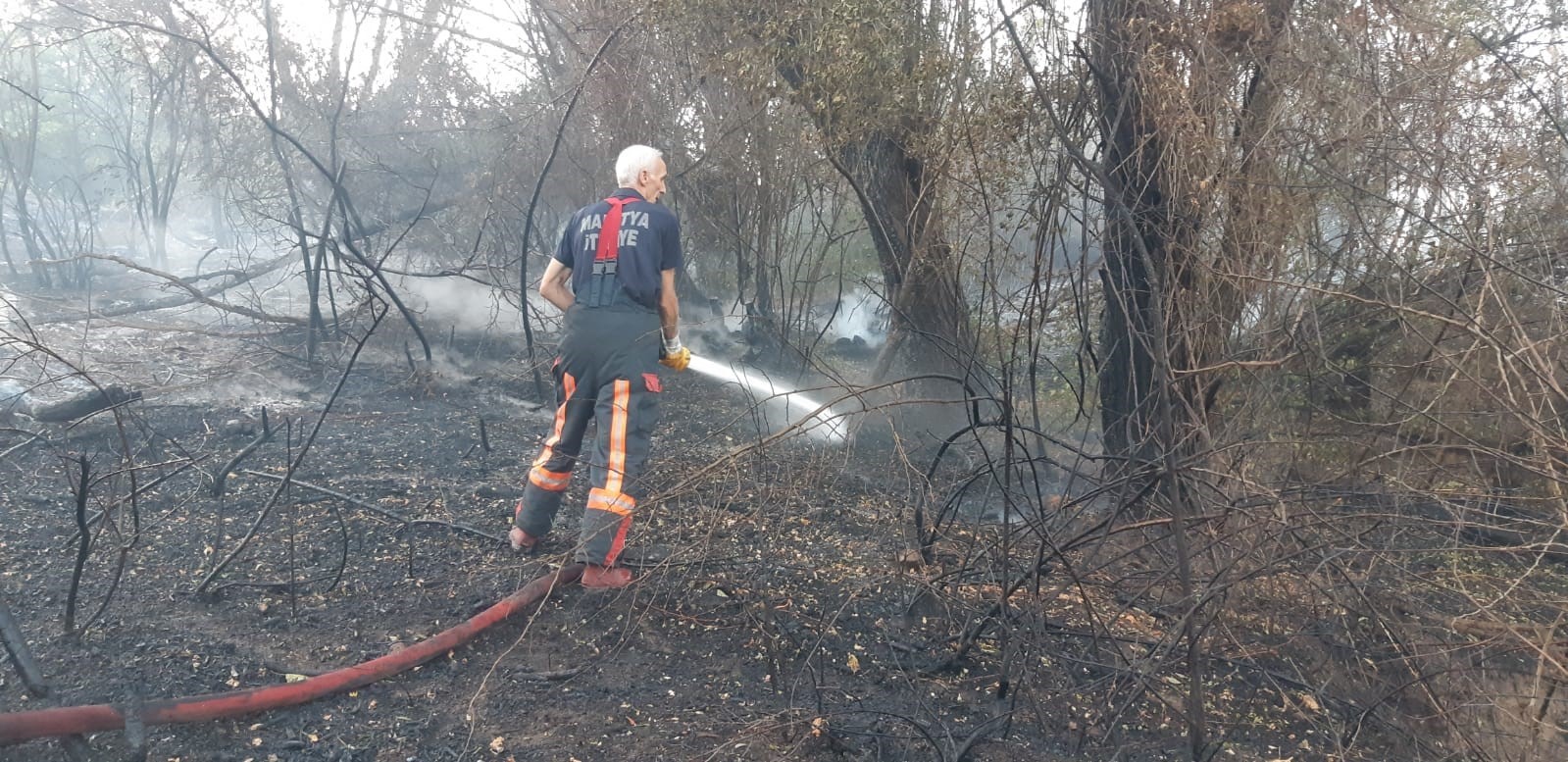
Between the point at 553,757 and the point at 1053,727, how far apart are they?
1.54 metres

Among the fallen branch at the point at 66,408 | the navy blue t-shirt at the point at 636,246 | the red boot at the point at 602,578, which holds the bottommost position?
the red boot at the point at 602,578

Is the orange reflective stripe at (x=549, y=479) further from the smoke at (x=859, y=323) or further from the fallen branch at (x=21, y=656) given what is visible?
the smoke at (x=859, y=323)

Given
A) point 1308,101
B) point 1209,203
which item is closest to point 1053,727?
point 1209,203

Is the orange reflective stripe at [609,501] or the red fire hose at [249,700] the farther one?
the orange reflective stripe at [609,501]

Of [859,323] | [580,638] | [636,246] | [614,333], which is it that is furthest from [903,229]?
[859,323]

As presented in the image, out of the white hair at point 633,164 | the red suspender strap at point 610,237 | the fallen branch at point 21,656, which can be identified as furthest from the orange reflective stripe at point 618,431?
the fallen branch at point 21,656

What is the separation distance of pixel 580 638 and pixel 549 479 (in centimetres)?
77

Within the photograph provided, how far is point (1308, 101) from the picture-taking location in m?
4.32

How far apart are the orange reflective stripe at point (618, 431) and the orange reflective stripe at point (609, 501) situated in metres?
0.04

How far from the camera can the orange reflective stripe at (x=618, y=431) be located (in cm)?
368

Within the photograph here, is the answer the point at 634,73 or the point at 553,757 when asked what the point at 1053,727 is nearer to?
the point at 553,757

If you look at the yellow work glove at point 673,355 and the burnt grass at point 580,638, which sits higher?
the yellow work glove at point 673,355

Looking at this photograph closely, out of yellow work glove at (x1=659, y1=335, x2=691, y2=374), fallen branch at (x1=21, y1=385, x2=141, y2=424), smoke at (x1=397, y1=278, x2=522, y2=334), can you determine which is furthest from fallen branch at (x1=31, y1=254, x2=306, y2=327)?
yellow work glove at (x1=659, y1=335, x2=691, y2=374)

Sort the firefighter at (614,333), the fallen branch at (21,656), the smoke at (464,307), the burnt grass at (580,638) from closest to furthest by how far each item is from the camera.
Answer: the fallen branch at (21,656)
the burnt grass at (580,638)
the firefighter at (614,333)
the smoke at (464,307)
